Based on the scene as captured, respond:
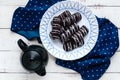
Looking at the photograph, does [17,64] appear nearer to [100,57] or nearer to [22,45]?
[22,45]

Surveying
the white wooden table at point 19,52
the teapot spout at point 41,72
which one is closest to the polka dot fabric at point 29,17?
the white wooden table at point 19,52

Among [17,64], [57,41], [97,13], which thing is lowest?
[17,64]

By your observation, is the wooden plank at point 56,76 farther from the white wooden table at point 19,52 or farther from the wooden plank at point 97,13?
the wooden plank at point 97,13

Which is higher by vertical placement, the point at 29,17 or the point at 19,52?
the point at 29,17

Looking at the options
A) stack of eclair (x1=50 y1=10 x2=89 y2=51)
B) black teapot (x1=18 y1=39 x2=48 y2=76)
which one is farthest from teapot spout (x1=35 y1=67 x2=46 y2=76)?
stack of eclair (x1=50 y1=10 x2=89 y2=51)

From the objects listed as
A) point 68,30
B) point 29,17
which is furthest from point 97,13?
point 29,17
